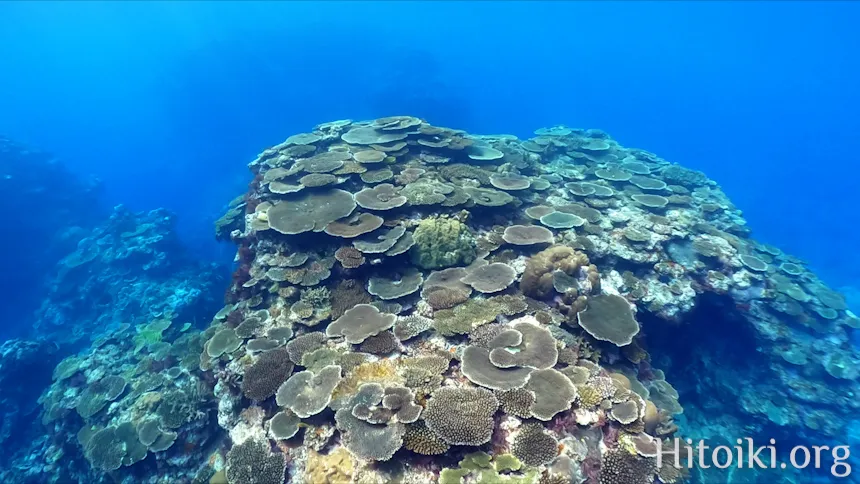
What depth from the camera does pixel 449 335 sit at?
7207 millimetres

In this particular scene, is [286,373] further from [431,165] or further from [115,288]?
[115,288]

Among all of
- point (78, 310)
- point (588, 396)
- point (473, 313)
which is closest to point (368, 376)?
point (473, 313)

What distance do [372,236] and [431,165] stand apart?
4287mm

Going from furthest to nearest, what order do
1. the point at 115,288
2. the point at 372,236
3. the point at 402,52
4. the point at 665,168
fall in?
→ the point at 402,52 → the point at 115,288 → the point at 665,168 → the point at 372,236

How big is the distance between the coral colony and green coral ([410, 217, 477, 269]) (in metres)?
0.05

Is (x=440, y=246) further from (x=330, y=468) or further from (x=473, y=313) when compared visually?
(x=330, y=468)

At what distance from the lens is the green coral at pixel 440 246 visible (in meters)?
9.10

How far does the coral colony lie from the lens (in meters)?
5.41

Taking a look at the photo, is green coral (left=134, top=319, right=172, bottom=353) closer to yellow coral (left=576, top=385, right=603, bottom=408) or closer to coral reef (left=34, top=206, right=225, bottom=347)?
coral reef (left=34, top=206, right=225, bottom=347)

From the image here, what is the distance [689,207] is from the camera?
1395cm

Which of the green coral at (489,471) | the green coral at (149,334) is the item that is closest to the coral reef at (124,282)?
the green coral at (149,334)

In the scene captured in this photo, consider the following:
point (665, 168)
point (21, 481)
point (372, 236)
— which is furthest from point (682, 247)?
point (21, 481)

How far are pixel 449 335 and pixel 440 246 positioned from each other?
2.52 metres

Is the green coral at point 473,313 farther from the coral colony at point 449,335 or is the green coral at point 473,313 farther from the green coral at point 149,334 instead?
the green coral at point 149,334
